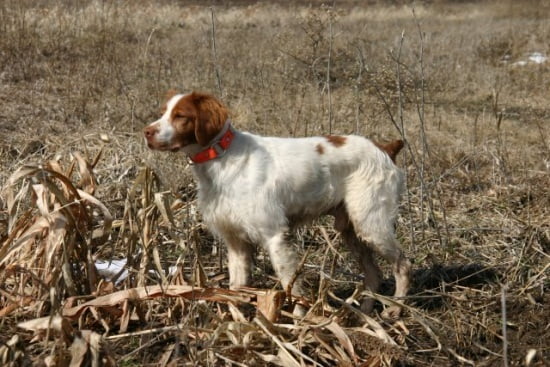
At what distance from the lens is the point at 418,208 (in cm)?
486

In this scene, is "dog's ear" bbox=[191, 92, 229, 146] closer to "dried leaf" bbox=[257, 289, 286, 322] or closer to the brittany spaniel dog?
the brittany spaniel dog

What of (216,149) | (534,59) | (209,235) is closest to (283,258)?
(216,149)

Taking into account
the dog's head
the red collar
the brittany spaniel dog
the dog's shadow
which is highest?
the dog's head

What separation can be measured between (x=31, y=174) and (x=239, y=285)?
1.20 m

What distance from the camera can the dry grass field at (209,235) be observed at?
2980 millimetres

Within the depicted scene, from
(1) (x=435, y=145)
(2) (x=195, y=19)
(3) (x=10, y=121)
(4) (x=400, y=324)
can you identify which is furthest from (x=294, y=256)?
(2) (x=195, y=19)

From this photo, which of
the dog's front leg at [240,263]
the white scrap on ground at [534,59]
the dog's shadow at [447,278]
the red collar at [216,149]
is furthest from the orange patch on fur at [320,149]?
the white scrap on ground at [534,59]

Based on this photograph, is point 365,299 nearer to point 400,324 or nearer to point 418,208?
point 400,324

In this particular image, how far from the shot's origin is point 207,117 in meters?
3.20

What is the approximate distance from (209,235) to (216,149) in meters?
1.22

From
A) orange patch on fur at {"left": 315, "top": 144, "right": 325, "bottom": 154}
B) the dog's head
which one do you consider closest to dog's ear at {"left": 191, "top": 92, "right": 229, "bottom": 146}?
the dog's head

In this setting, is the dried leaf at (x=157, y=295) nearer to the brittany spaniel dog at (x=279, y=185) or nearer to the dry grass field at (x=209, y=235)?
the dry grass field at (x=209, y=235)

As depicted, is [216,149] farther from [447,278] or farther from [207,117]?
[447,278]

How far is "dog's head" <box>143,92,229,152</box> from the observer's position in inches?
124
